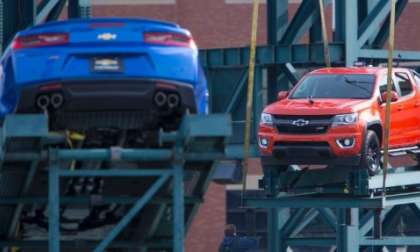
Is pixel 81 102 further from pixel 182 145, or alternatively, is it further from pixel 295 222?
pixel 295 222

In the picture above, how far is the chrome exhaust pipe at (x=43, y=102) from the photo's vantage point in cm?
1327

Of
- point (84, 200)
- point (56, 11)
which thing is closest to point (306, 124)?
point (84, 200)

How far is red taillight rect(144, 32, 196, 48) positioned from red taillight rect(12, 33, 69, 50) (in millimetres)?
761

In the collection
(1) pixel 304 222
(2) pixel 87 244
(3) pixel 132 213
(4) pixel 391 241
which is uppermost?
(3) pixel 132 213

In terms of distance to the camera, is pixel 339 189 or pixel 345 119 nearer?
pixel 345 119

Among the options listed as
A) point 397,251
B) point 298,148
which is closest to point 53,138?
point 298,148

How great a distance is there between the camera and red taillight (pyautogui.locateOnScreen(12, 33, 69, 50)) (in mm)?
13180

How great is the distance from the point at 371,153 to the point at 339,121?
0.72m

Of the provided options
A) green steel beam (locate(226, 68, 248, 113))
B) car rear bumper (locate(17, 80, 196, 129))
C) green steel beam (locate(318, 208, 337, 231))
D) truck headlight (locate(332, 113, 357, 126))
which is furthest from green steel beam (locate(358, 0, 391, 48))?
car rear bumper (locate(17, 80, 196, 129))

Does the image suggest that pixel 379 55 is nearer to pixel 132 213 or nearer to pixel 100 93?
pixel 132 213

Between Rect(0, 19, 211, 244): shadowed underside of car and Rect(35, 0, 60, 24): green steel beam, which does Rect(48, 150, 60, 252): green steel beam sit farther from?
Rect(35, 0, 60, 24): green steel beam

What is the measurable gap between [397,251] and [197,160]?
30.5 m

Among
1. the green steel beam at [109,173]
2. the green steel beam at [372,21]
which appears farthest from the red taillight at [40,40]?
the green steel beam at [372,21]

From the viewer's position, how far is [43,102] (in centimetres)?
1333
